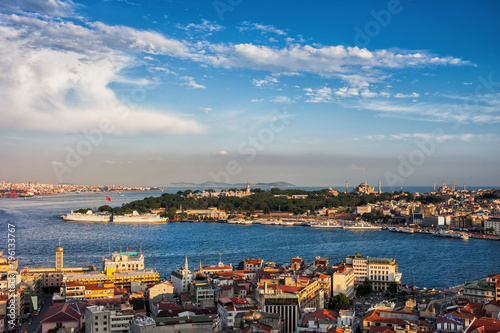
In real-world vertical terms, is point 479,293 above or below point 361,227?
above

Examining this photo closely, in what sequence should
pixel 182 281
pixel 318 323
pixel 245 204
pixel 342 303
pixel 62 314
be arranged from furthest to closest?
pixel 245 204, pixel 182 281, pixel 342 303, pixel 62 314, pixel 318 323

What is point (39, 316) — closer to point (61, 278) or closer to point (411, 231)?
point (61, 278)

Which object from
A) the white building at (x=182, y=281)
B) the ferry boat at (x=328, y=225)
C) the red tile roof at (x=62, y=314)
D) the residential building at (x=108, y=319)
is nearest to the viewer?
the residential building at (x=108, y=319)

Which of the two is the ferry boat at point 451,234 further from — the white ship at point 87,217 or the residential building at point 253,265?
the white ship at point 87,217

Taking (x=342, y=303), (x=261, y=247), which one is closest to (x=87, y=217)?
(x=261, y=247)

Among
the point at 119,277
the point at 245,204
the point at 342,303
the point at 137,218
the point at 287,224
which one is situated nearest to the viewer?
the point at 342,303

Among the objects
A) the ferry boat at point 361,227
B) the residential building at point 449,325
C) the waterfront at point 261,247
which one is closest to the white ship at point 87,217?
the waterfront at point 261,247

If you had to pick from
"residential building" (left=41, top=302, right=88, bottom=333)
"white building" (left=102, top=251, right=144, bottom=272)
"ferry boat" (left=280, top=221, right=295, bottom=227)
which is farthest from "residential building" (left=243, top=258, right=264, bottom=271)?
"ferry boat" (left=280, top=221, right=295, bottom=227)

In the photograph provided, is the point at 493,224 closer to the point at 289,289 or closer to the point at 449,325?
the point at 289,289

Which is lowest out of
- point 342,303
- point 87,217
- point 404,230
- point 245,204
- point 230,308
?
point 342,303
